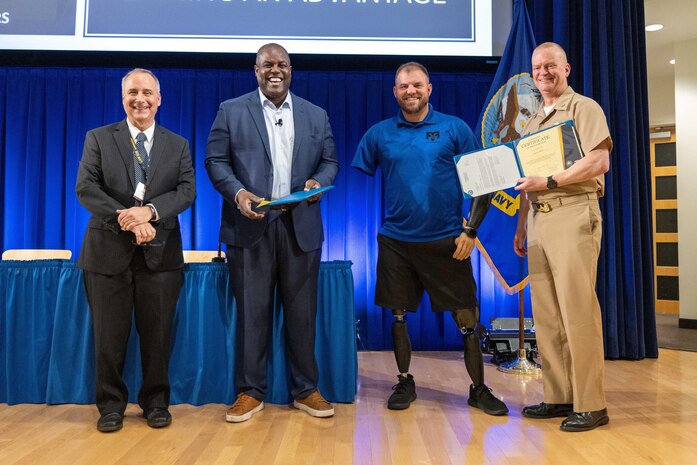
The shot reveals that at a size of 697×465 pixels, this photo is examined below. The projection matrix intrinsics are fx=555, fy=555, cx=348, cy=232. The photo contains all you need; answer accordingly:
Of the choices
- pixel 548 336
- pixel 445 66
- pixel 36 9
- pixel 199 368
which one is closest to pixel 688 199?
pixel 445 66

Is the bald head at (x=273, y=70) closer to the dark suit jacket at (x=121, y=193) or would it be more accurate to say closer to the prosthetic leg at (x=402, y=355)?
the dark suit jacket at (x=121, y=193)

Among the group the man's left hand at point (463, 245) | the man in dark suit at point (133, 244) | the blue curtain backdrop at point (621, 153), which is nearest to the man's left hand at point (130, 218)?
the man in dark suit at point (133, 244)

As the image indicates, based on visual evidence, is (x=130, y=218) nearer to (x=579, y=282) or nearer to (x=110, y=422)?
(x=110, y=422)

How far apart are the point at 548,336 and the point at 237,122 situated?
1769mm

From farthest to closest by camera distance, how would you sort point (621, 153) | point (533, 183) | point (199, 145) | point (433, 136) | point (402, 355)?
point (199, 145)
point (621, 153)
point (402, 355)
point (433, 136)
point (533, 183)

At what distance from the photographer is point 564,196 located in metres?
2.45

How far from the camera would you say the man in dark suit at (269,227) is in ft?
8.54

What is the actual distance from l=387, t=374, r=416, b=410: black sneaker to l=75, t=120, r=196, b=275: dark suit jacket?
1.23 m

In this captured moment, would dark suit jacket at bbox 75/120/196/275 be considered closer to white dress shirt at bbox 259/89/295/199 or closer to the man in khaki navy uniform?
white dress shirt at bbox 259/89/295/199

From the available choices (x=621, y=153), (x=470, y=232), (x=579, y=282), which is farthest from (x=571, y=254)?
(x=621, y=153)

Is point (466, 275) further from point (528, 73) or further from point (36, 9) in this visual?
point (36, 9)

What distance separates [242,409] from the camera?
2.55 meters

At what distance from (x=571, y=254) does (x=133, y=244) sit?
1912 millimetres

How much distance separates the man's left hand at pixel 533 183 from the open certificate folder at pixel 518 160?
2cm
